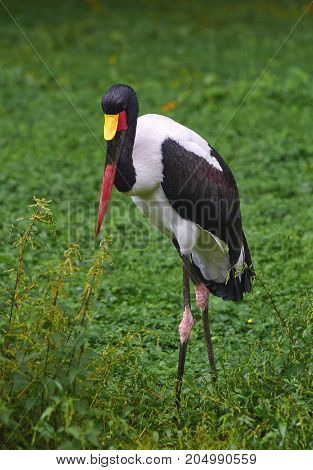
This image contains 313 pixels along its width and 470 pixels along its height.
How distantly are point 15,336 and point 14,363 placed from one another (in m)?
0.14

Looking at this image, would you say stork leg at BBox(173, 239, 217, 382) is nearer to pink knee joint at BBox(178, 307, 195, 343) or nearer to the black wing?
pink knee joint at BBox(178, 307, 195, 343)

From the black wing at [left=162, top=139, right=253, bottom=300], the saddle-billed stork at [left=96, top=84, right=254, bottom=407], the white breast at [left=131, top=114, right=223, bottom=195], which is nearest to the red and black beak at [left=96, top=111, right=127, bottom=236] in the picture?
the saddle-billed stork at [left=96, top=84, right=254, bottom=407]

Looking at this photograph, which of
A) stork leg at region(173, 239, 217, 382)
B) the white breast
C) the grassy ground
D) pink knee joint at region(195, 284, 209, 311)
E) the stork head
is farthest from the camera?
pink knee joint at region(195, 284, 209, 311)

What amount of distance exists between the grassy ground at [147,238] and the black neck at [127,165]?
58 centimetres

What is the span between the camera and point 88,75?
11234 mm

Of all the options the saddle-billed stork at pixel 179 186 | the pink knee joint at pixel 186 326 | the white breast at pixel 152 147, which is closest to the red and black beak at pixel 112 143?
the saddle-billed stork at pixel 179 186

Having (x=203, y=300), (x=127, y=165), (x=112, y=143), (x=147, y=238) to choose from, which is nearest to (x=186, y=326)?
(x=203, y=300)

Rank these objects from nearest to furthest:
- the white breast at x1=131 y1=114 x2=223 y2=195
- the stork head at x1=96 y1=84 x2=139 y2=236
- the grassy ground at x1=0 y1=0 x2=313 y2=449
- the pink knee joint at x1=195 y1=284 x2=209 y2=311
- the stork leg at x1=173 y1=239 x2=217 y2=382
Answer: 1. the grassy ground at x1=0 y1=0 x2=313 y2=449
2. the stork head at x1=96 y1=84 x2=139 y2=236
3. the white breast at x1=131 y1=114 x2=223 y2=195
4. the stork leg at x1=173 y1=239 x2=217 y2=382
5. the pink knee joint at x1=195 y1=284 x2=209 y2=311

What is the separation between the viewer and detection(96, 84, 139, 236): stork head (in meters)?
4.54

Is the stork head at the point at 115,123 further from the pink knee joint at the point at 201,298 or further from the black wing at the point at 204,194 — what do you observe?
the pink knee joint at the point at 201,298

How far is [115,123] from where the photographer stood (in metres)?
4.57

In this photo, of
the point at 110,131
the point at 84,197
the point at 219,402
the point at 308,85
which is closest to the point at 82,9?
the point at 308,85

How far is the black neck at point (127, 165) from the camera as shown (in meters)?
4.63
